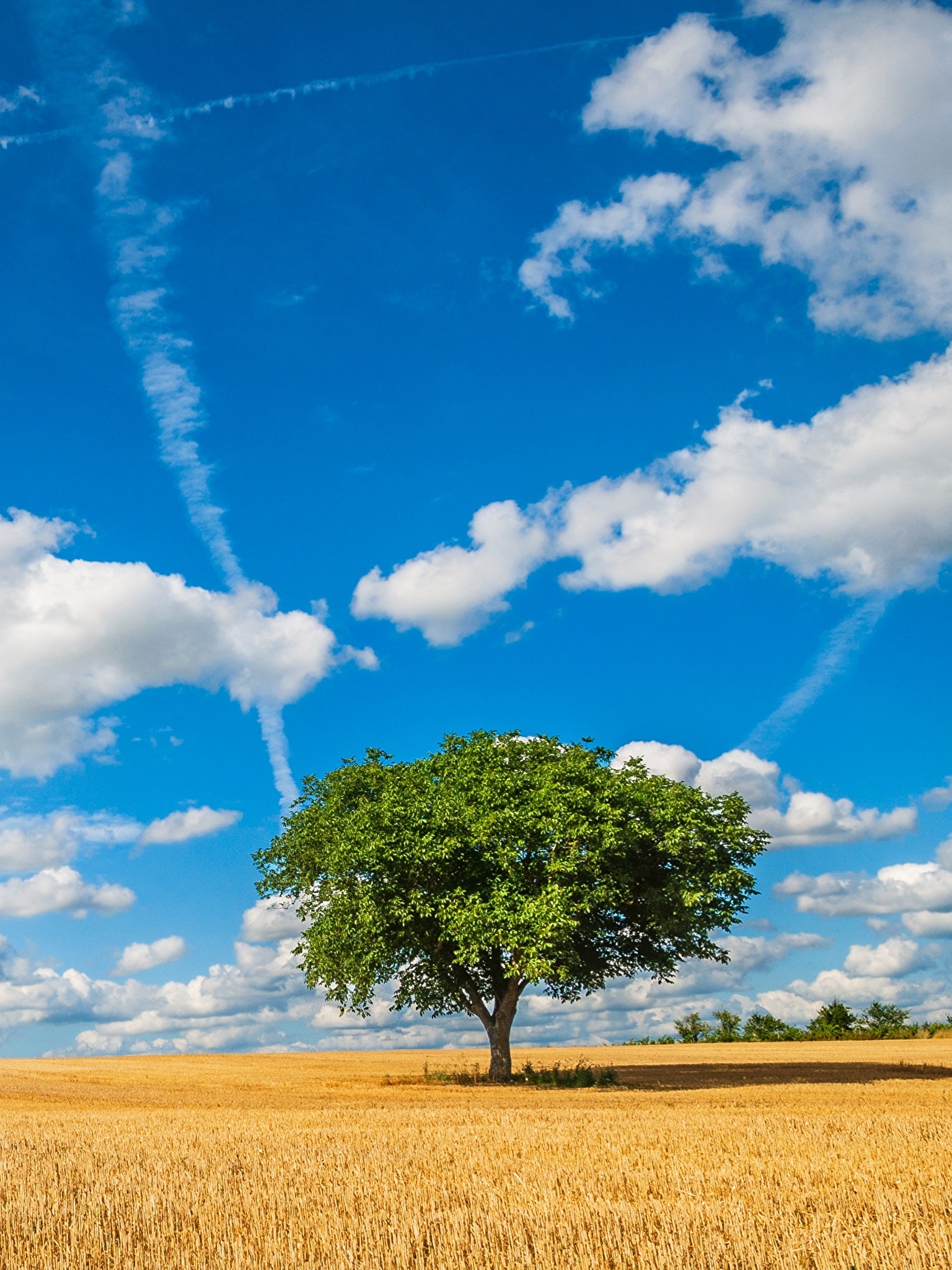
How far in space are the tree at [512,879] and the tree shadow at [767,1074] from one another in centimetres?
496

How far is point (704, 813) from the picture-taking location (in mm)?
43938

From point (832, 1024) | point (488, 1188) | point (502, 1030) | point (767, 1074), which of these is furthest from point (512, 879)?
point (832, 1024)

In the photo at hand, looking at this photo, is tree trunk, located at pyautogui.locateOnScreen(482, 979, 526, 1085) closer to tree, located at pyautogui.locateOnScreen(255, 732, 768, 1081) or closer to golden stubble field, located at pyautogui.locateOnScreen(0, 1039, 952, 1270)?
tree, located at pyautogui.locateOnScreen(255, 732, 768, 1081)

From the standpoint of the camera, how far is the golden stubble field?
36.1 feet

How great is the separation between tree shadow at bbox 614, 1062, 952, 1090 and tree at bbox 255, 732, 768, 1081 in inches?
195

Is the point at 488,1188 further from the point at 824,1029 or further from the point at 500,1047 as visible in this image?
the point at 824,1029

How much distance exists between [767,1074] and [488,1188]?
40017 millimetres

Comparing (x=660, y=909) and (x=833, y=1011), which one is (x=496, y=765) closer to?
(x=660, y=909)

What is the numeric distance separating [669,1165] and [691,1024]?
98661 millimetres

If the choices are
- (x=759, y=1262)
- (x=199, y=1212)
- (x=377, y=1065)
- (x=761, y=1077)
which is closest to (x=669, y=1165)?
(x=759, y=1262)

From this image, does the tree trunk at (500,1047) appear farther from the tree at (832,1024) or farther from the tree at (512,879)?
the tree at (832,1024)

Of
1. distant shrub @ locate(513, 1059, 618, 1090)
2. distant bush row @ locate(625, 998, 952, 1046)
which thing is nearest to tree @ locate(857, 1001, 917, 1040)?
distant bush row @ locate(625, 998, 952, 1046)

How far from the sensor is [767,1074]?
49.2 meters

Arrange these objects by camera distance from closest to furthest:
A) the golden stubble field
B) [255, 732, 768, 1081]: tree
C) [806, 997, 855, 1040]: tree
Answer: the golden stubble field → [255, 732, 768, 1081]: tree → [806, 997, 855, 1040]: tree
